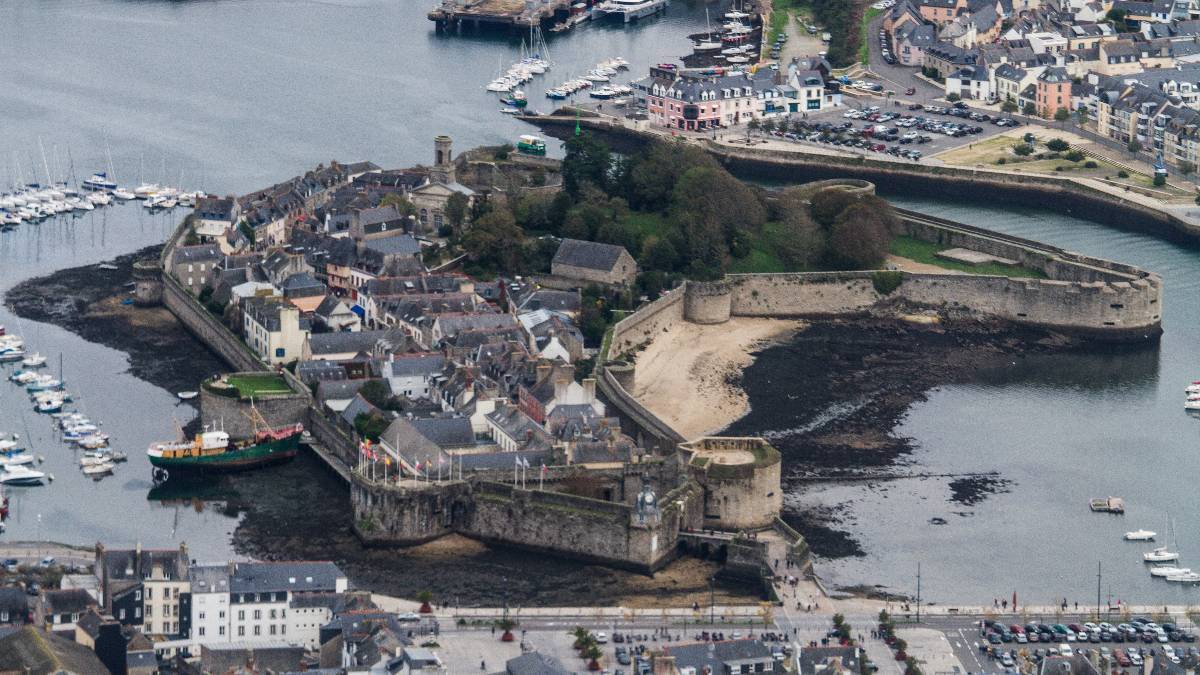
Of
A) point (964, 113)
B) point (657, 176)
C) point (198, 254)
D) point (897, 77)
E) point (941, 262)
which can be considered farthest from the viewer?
point (897, 77)

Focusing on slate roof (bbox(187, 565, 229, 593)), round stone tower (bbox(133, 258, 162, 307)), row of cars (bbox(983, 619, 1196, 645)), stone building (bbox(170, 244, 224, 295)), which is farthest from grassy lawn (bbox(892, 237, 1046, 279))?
slate roof (bbox(187, 565, 229, 593))

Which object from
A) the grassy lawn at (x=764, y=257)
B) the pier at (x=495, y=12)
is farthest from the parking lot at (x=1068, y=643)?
the pier at (x=495, y=12)

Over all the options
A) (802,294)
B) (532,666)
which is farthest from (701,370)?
(532,666)

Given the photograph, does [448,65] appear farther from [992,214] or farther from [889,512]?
[889,512]

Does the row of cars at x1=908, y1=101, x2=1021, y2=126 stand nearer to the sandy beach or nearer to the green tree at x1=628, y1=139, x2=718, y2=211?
the green tree at x1=628, y1=139, x2=718, y2=211

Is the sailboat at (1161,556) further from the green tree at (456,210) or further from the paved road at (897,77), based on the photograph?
the paved road at (897,77)

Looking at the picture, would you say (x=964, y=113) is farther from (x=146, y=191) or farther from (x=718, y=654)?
(x=718, y=654)
